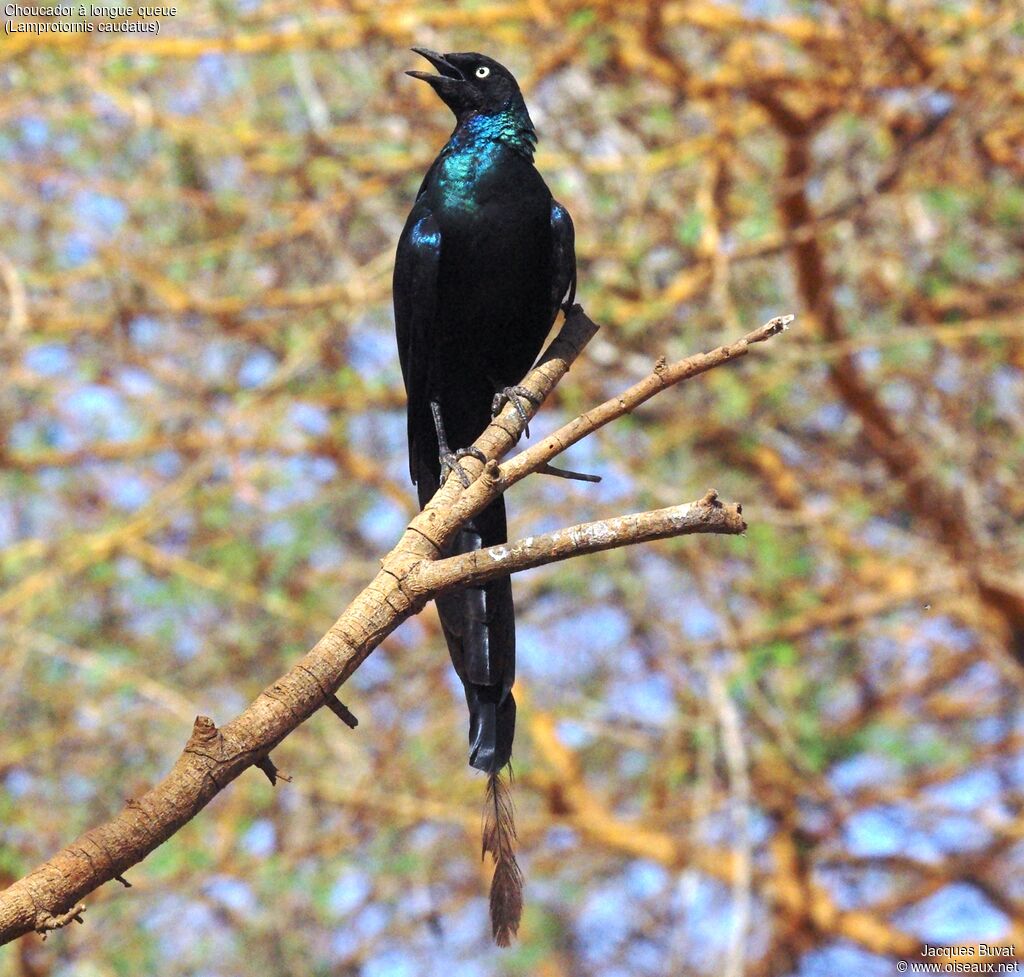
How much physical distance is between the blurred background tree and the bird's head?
1795 millimetres

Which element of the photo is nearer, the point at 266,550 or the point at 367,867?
the point at 367,867

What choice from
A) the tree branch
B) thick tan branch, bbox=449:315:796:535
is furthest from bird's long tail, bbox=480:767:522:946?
thick tan branch, bbox=449:315:796:535

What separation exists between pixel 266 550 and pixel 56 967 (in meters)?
2.16

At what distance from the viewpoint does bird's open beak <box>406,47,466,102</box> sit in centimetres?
409

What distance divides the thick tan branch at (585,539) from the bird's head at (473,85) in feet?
6.81

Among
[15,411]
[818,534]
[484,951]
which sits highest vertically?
[15,411]

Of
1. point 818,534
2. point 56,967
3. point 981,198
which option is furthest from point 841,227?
point 56,967

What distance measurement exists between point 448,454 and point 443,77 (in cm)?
129

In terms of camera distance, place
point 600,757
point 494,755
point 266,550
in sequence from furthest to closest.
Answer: point 600,757 < point 266,550 < point 494,755

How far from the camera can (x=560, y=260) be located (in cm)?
379

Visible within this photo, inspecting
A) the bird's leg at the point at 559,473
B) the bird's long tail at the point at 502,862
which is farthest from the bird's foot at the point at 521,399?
the bird's long tail at the point at 502,862

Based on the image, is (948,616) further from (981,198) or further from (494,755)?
(494,755)

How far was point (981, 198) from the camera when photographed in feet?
20.2

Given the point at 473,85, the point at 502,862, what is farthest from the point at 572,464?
the point at 502,862
